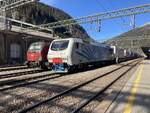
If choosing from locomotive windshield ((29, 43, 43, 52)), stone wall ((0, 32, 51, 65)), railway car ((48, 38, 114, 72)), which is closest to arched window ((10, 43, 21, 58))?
stone wall ((0, 32, 51, 65))

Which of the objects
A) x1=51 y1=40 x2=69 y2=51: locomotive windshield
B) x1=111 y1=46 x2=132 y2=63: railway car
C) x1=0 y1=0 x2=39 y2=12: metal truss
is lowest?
x1=111 y1=46 x2=132 y2=63: railway car

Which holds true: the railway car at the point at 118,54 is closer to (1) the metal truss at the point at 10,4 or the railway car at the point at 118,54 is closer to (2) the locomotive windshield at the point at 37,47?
(1) the metal truss at the point at 10,4

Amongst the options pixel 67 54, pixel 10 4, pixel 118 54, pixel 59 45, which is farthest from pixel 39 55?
pixel 118 54

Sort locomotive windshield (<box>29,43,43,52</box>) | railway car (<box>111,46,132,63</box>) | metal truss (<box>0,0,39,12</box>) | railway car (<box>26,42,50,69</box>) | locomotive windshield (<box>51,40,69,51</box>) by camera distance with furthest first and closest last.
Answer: railway car (<box>111,46,132,63</box>)
metal truss (<box>0,0,39,12</box>)
locomotive windshield (<box>29,43,43,52</box>)
railway car (<box>26,42,50,69</box>)
locomotive windshield (<box>51,40,69,51</box>)

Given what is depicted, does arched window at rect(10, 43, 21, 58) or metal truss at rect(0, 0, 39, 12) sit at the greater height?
metal truss at rect(0, 0, 39, 12)

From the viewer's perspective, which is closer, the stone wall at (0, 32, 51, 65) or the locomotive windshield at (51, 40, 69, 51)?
the locomotive windshield at (51, 40, 69, 51)

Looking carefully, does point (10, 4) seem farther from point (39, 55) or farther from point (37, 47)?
point (39, 55)

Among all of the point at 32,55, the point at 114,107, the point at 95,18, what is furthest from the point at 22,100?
the point at 95,18

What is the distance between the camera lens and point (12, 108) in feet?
31.3

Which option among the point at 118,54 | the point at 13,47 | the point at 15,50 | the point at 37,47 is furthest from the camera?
the point at 118,54

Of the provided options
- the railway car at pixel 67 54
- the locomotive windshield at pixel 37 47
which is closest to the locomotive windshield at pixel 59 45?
the railway car at pixel 67 54

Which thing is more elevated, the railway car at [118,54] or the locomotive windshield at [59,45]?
the locomotive windshield at [59,45]

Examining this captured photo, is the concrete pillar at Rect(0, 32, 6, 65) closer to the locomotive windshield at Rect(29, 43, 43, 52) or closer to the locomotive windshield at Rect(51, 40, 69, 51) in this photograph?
the locomotive windshield at Rect(29, 43, 43, 52)

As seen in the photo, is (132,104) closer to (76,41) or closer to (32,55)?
(76,41)
